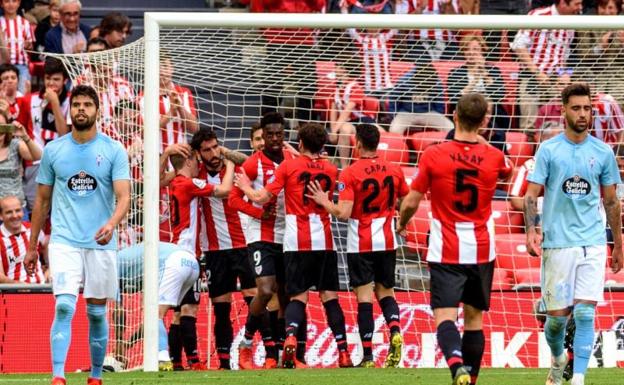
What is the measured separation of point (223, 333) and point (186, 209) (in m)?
1.18

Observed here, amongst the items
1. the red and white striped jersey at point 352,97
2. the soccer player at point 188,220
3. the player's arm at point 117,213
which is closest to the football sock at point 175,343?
the soccer player at point 188,220

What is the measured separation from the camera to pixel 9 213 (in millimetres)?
14039

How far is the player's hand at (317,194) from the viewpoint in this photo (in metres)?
12.3

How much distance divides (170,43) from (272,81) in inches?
48.1

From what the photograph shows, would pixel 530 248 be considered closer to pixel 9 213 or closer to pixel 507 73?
pixel 507 73

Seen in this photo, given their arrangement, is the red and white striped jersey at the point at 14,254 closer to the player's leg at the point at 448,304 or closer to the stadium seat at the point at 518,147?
the stadium seat at the point at 518,147

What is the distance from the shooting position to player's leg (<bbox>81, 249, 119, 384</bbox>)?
9.64 metres

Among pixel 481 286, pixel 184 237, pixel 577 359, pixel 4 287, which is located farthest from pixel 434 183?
pixel 4 287

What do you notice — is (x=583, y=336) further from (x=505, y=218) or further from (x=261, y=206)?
(x=505, y=218)

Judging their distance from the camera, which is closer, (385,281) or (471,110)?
(471,110)

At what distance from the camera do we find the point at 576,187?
9.65 meters

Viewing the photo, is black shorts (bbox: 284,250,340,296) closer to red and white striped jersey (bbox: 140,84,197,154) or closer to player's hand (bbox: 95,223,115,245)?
red and white striped jersey (bbox: 140,84,197,154)

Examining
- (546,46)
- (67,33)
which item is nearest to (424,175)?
(546,46)

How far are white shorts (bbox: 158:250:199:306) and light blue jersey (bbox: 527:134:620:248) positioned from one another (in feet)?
12.9
